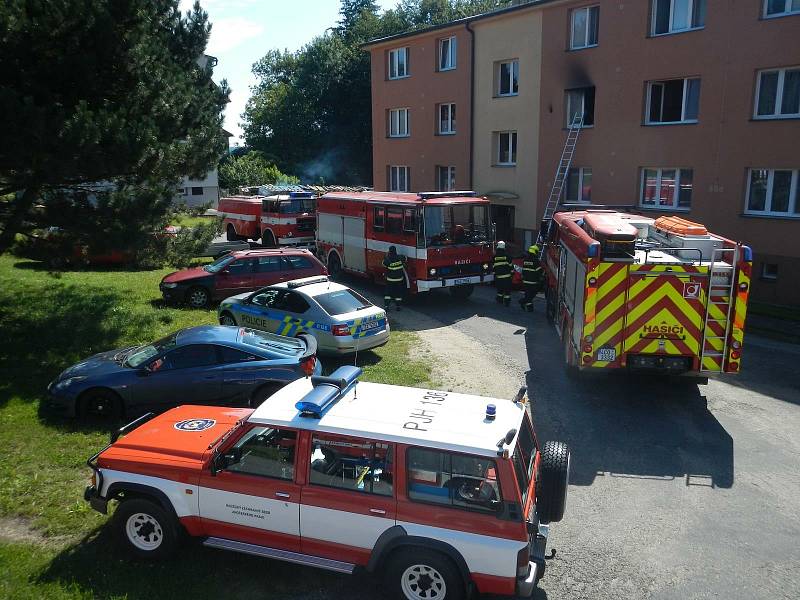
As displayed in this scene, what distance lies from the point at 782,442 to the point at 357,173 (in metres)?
48.4

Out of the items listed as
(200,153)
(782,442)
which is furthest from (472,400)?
(200,153)

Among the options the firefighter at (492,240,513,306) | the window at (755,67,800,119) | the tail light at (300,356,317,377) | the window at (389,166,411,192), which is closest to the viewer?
the tail light at (300,356,317,377)

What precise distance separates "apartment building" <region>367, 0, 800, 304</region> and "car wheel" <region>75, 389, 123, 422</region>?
1562 cm

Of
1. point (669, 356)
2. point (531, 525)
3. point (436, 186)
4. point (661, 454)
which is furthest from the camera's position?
point (436, 186)

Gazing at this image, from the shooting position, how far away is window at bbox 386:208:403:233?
1741cm

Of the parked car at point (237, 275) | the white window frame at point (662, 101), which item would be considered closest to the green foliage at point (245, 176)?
the parked car at point (237, 275)

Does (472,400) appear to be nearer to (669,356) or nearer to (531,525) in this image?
(531,525)

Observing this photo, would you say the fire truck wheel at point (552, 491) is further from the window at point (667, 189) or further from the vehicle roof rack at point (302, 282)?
the window at point (667, 189)

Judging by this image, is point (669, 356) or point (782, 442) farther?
point (669, 356)

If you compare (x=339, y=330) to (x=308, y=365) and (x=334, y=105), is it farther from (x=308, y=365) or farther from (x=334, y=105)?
(x=334, y=105)

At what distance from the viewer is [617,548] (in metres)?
6.82

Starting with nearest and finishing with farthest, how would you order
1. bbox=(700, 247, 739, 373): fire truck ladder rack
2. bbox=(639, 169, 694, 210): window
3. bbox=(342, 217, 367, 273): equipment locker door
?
bbox=(700, 247, 739, 373): fire truck ladder rack
bbox=(639, 169, 694, 210): window
bbox=(342, 217, 367, 273): equipment locker door

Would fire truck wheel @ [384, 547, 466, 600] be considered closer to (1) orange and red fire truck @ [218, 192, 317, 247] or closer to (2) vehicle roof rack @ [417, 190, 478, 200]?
(2) vehicle roof rack @ [417, 190, 478, 200]

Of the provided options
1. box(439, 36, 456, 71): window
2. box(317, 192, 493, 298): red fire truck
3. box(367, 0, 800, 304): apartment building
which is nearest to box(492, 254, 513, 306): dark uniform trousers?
box(317, 192, 493, 298): red fire truck
